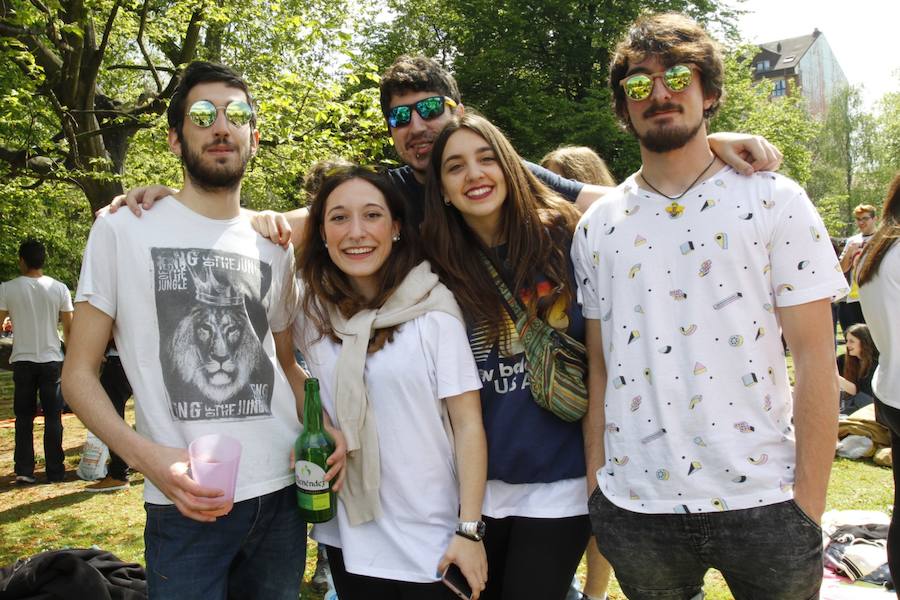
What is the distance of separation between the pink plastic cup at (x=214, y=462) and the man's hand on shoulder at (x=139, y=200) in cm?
83

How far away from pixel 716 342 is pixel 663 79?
2.78 ft

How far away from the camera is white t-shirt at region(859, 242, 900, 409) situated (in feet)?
9.61

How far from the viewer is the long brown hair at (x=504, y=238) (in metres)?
2.42

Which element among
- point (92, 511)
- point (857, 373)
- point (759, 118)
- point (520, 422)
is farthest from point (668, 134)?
point (759, 118)

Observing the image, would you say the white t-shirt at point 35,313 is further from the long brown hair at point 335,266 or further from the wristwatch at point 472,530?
the wristwatch at point 472,530

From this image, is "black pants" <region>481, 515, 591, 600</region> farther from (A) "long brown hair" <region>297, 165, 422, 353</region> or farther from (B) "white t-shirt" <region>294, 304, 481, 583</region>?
(A) "long brown hair" <region>297, 165, 422, 353</region>

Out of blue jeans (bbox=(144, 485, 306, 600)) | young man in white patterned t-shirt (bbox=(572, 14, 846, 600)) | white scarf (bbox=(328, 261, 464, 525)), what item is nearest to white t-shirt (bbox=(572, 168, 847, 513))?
young man in white patterned t-shirt (bbox=(572, 14, 846, 600))

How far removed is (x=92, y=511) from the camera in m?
6.26

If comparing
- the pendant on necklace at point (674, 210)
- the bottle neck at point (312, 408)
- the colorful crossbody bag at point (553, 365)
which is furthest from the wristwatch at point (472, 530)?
the pendant on necklace at point (674, 210)

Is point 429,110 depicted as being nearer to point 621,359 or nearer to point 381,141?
point 621,359

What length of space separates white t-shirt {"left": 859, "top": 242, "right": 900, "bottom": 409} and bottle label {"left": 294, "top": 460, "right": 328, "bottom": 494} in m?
2.45

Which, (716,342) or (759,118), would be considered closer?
(716,342)

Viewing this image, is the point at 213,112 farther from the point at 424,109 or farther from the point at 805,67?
the point at 805,67

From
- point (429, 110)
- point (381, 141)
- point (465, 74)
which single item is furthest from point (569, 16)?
point (429, 110)
